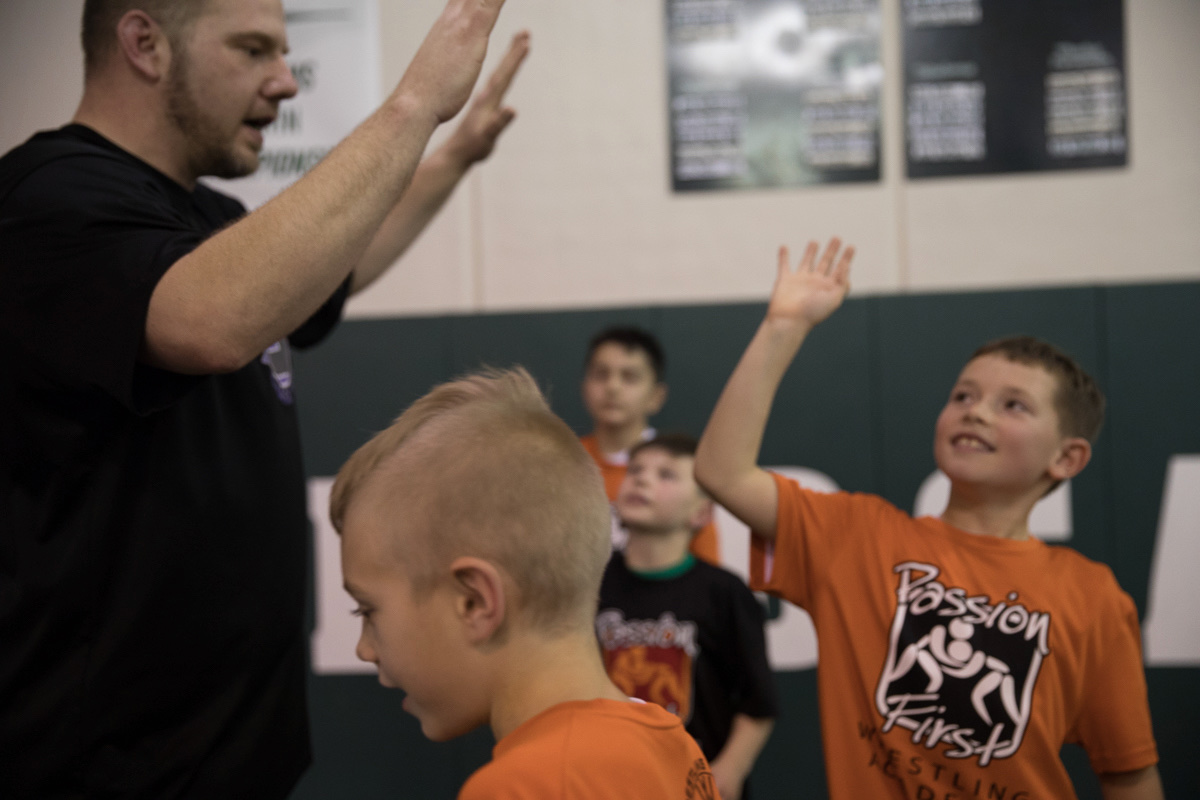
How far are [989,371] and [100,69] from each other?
171 cm

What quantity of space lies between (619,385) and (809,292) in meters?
1.44

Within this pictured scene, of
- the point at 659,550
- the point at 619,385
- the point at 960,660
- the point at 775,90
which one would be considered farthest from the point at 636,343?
the point at 960,660

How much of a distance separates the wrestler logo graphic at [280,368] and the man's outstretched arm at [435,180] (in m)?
0.37

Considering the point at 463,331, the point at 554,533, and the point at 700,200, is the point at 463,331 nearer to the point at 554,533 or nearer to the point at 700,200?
the point at 700,200

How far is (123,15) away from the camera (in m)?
1.50

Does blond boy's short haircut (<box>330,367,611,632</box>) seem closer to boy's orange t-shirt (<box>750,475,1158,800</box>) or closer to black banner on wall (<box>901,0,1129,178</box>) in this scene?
boy's orange t-shirt (<box>750,475,1158,800</box>)

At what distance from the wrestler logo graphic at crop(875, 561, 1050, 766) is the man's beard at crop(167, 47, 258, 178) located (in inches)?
56.6

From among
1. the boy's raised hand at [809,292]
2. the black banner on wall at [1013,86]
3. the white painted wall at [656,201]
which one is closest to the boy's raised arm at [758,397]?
the boy's raised hand at [809,292]

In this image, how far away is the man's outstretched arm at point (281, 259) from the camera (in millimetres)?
1089

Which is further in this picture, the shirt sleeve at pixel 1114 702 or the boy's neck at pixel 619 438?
the boy's neck at pixel 619 438

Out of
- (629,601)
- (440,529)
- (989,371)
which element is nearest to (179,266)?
(440,529)

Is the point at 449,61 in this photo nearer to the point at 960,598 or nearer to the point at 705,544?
the point at 960,598

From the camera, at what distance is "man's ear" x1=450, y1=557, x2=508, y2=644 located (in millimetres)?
867

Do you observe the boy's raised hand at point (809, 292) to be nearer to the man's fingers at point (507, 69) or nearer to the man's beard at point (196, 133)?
the man's fingers at point (507, 69)
